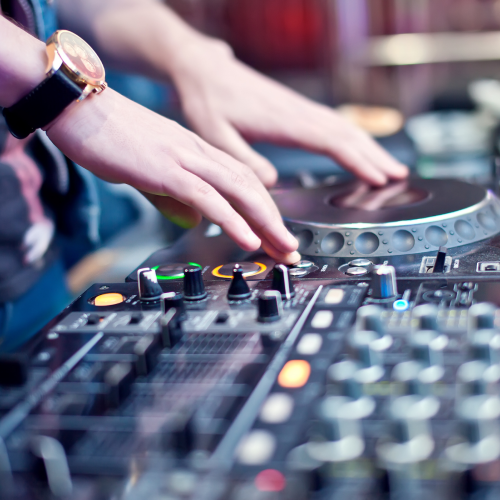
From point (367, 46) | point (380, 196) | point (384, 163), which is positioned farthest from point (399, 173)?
point (367, 46)

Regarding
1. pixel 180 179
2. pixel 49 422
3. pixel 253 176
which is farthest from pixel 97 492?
pixel 253 176

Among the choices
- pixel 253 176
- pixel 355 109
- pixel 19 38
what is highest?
pixel 19 38

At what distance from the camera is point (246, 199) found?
901mm

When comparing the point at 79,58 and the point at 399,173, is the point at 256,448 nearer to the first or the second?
the point at 79,58

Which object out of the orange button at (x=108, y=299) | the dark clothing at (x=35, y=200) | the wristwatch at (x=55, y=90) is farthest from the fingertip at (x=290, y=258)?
the dark clothing at (x=35, y=200)

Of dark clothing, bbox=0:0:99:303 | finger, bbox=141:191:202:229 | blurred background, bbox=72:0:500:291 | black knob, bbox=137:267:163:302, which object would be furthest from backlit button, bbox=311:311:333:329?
blurred background, bbox=72:0:500:291

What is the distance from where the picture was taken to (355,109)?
122 inches

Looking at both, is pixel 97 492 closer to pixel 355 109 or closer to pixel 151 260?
pixel 151 260

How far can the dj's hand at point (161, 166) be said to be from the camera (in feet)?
2.86

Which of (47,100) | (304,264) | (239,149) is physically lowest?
(304,264)

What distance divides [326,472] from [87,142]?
59 cm

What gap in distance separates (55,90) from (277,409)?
1.80 ft

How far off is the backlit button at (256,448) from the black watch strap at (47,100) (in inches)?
21.8

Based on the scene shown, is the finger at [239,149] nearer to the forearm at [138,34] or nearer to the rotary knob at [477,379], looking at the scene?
the forearm at [138,34]
